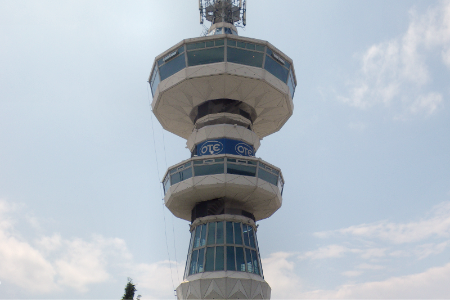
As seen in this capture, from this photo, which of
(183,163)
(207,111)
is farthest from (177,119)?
→ (183,163)

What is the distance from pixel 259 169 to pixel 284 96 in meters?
9.81

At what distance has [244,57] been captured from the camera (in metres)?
50.1

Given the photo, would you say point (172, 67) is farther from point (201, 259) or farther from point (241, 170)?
point (201, 259)

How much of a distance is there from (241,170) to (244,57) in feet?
40.9

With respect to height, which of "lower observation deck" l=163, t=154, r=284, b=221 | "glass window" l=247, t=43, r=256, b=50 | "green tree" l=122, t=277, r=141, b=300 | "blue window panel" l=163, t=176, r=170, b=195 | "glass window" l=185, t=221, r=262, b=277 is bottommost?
"green tree" l=122, t=277, r=141, b=300

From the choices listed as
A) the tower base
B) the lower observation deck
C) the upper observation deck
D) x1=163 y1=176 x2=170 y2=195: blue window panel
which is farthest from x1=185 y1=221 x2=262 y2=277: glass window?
the upper observation deck

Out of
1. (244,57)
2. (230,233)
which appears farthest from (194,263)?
(244,57)

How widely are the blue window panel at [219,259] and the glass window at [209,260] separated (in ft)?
1.64

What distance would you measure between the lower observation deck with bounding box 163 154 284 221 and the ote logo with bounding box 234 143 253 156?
2690 mm

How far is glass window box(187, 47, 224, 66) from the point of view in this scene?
49.8 meters

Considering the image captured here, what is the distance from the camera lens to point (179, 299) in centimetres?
4494

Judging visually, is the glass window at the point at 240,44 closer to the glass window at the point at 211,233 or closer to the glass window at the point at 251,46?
the glass window at the point at 251,46

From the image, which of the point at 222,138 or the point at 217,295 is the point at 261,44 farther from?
the point at 217,295

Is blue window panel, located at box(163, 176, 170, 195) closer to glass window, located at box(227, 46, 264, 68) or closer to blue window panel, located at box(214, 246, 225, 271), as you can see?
blue window panel, located at box(214, 246, 225, 271)
